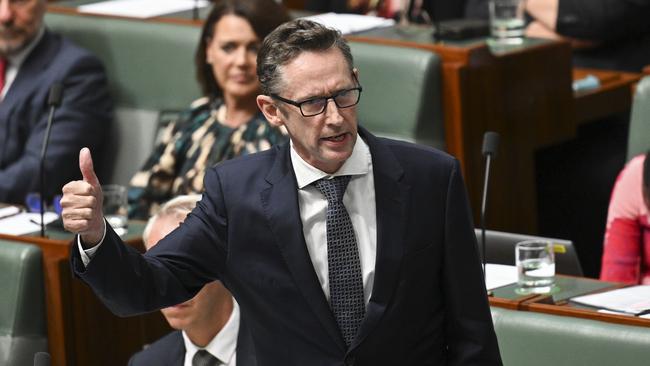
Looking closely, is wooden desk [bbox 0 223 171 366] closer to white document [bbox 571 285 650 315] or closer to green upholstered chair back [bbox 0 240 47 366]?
green upholstered chair back [bbox 0 240 47 366]

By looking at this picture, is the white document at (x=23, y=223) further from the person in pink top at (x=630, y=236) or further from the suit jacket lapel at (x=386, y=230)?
the suit jacket lapel at (x=386, y=230)

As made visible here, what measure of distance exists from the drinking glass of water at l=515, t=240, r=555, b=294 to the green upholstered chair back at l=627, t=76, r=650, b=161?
0.74 meters

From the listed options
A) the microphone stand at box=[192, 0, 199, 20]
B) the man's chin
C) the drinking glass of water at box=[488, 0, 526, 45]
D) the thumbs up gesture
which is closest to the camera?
the thumbs up gesture

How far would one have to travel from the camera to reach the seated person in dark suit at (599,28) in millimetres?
4070

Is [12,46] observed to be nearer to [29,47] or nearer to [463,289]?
[29,47]

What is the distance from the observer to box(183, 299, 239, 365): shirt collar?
8.35 feet

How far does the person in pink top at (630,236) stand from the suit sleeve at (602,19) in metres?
1.10

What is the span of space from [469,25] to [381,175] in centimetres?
196

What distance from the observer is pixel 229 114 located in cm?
369

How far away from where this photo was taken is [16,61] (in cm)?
→ 413

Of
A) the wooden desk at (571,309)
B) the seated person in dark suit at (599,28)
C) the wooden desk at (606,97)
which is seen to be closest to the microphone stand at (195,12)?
the seated person in dark suit at (599,28)

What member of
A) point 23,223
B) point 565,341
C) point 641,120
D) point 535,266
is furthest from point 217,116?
point 565,341

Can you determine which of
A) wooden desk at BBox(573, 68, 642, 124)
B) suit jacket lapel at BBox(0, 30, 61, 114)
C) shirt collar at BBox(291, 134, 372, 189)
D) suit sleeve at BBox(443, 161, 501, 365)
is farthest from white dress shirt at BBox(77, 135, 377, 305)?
suit jacket lapel at BBox(0, 30, 61, 114)

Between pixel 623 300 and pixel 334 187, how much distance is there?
77cm
